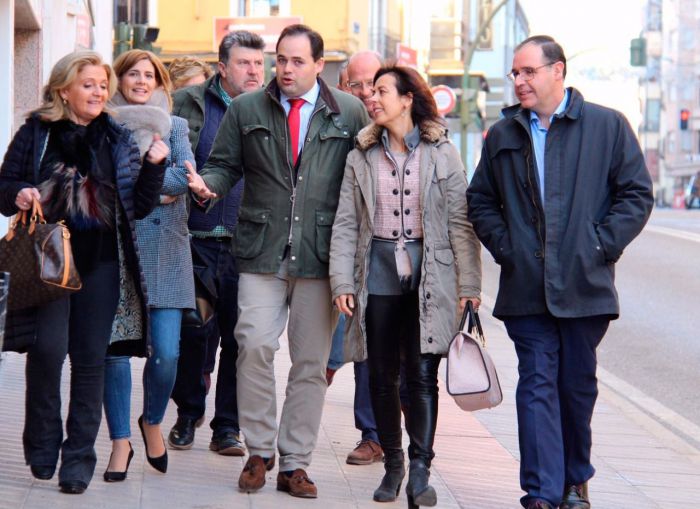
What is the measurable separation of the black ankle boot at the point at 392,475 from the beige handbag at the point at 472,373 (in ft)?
1.48

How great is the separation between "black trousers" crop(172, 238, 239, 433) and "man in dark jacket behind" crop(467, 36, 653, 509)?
1680 mm

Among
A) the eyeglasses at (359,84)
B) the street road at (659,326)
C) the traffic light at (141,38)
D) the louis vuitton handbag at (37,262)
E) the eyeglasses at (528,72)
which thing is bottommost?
the street road at (659,326)

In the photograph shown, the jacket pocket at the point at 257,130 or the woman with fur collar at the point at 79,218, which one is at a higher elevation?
the jacket pocket at the point at 257,130

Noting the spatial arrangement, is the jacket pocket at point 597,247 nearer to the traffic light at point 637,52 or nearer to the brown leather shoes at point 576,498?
the brown leather shoes at point 576,498

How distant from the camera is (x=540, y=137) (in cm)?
625

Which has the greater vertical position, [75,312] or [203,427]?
[75,312]

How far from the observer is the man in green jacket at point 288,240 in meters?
6.50

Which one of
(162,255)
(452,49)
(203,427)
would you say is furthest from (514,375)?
(452,49)

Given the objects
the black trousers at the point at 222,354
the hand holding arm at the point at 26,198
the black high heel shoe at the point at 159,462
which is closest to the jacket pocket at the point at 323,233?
the black trousers at the point at 222,354

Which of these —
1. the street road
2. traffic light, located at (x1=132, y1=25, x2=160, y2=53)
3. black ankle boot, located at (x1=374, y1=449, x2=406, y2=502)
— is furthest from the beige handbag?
traffic light, located at (x1=132, y1=25, x2=160, y2=53)

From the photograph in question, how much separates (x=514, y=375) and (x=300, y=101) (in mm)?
5146

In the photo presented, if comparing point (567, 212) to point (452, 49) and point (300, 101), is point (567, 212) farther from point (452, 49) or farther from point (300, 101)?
point (452, 49)

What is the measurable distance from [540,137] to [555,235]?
0.45 meters

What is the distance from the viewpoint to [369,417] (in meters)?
7.45
